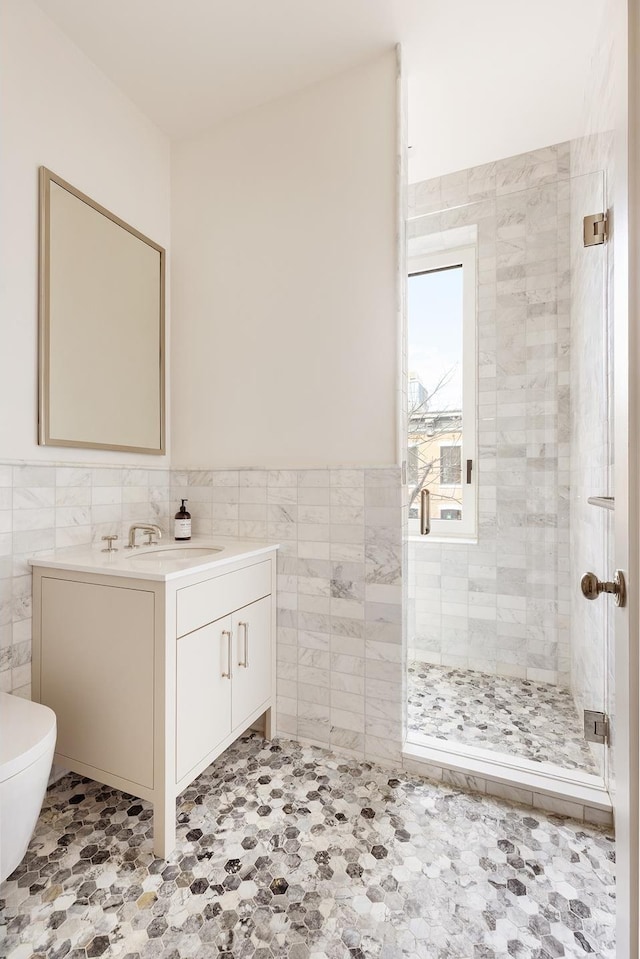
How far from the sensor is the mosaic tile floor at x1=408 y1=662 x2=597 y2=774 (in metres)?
1.79

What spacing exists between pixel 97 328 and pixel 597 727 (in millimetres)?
2317

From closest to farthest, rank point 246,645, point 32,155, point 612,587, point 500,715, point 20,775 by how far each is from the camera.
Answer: point 612,587 < point 20,775 < point 32,155 < point 246,645 < point 500,715

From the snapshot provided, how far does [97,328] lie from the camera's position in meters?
1.83

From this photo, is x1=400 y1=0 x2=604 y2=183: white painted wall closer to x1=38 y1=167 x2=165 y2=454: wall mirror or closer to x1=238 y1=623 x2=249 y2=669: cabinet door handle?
x1=38 y1=167 x2=165 y2=454: wall mirror

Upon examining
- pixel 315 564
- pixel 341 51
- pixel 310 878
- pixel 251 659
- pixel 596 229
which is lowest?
pixel 310 878

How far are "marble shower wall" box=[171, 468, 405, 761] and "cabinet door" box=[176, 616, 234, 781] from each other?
15.0 inches

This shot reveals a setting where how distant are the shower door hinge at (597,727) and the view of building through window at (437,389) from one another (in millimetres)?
1279

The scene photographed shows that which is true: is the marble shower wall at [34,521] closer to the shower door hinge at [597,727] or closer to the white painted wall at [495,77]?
the shower door hinge at [597,727]

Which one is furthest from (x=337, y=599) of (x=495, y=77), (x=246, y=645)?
(x=495, y=77)

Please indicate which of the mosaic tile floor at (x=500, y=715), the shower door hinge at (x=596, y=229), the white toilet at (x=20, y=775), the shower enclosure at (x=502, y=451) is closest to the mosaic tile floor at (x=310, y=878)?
the white toilet at (x=20, y=775)

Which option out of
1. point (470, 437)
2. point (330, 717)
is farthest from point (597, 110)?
point (330, 717)

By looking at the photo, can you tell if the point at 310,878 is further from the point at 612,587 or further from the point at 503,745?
the point at 612,587

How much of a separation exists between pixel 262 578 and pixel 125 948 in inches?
42.1

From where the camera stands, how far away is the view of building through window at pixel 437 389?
2.71 meters
